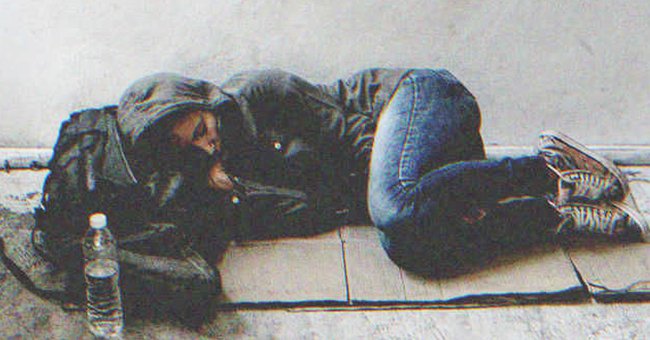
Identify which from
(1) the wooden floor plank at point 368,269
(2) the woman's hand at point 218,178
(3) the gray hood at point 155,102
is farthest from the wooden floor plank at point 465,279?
(3) the gray hood at point 155,102

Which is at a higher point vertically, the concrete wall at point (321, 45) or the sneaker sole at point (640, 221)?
the concrete wall at point (321, 45)

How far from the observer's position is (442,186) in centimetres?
263

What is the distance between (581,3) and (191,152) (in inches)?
53.9

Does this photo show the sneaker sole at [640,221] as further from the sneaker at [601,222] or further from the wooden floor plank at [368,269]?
the wooden floor plank at [368,269]

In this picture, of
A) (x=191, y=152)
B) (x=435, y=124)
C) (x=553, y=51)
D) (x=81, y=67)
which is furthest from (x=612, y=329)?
(x=81, y=67)

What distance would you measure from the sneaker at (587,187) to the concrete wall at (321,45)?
0.30m

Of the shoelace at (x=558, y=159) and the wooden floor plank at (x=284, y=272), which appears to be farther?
the shoelace at (x=558, y=159)

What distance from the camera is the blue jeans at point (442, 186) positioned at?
2.63 m

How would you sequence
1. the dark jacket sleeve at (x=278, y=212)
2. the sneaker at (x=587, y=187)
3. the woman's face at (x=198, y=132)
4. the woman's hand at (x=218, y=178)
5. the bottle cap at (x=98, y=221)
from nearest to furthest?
the bottle cap at (x=98, y=221)
the woman's face at (x=198, y=132)
the woman's hand at (x=218, y=178)
the dark jacket sleeve at (x=278, y=212)
the sneaker at (x=587, y=187)

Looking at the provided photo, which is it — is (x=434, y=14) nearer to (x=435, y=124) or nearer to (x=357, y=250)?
(x=435, y=124)

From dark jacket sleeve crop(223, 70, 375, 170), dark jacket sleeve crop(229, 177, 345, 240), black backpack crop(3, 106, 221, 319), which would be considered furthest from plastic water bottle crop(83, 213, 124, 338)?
dark jacket sleeve crop(223, 70, 375, 170)

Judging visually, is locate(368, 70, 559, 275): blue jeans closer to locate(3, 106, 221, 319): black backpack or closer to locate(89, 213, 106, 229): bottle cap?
locate(3, 106, 221, 319): black backpack

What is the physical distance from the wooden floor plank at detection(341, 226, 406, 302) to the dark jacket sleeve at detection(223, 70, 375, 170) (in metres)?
0.22

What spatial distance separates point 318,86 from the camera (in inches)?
113
